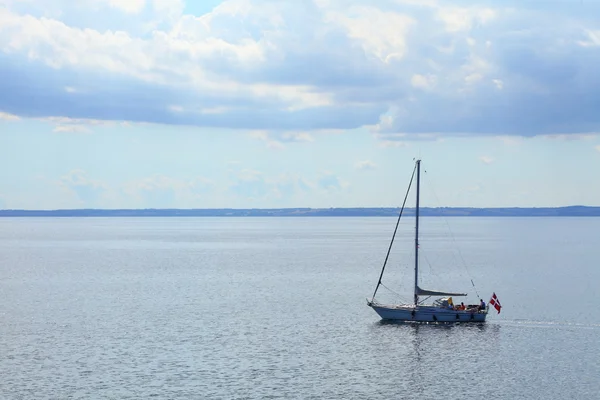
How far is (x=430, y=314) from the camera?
98.1 metres

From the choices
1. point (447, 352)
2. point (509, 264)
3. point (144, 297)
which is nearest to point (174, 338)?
point (447, 352)

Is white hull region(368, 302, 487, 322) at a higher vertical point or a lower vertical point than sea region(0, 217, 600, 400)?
higher

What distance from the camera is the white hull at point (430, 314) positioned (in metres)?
97.8

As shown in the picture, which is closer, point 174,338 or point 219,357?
point 219,357

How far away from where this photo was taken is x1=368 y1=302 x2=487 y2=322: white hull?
97812 millimetres

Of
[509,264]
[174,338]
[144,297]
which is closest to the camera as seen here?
[174,338]

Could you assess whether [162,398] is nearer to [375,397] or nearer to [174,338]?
[375,397]

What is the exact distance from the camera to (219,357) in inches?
3078

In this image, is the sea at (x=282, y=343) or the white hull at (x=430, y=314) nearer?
the sea at (x=282, y=343)

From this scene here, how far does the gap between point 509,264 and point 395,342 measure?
389 ft

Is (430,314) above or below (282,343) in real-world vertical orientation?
above

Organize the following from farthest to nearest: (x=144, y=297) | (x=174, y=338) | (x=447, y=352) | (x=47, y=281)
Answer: (x=47, y=281) < (x=144, y=297) < (x=174, y=338) < (x=447, y=352)

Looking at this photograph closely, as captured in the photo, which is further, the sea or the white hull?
the white hull

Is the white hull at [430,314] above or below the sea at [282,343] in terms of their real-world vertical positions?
above
